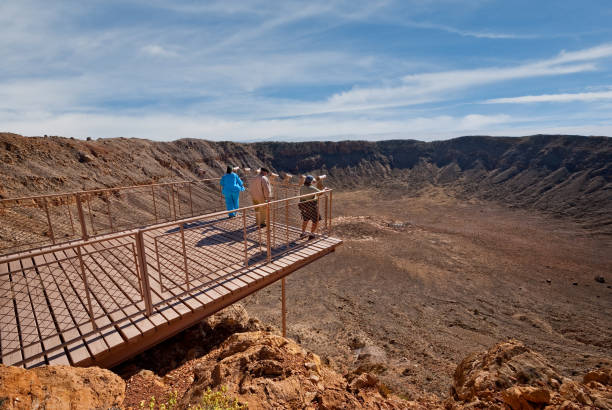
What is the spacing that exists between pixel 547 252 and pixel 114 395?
2272cm

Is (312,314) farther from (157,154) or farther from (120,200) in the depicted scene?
(157,154)

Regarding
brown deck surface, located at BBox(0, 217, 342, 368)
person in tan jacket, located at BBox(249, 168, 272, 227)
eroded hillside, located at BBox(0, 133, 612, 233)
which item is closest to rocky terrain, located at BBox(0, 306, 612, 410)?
brown deck surface, located at BBox(0, 217, 342, 368)

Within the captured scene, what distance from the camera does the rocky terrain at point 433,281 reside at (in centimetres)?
396

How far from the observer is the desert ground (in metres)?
8.50

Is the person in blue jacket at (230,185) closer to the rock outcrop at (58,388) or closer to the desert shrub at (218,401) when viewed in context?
the rock outcrop at (58,388)

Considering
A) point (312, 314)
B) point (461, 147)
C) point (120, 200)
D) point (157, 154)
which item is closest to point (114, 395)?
point (312, 314)

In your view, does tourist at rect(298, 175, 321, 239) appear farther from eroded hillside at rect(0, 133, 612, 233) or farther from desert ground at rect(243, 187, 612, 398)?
eroded hillside at rect(0, 133, 612, 233)

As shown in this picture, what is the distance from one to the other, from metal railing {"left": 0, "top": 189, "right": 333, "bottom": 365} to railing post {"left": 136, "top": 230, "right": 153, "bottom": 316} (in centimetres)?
1

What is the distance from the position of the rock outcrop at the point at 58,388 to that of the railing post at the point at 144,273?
3.94 ft

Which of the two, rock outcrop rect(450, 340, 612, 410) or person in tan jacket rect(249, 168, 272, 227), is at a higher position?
person in tan jacket rect(249, 168, 272, 227)

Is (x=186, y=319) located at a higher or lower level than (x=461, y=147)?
lower

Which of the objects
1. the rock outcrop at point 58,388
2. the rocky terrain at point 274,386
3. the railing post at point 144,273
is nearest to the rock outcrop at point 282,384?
the rocky terrain at point 274,386

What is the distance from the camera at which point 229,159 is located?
3869cm

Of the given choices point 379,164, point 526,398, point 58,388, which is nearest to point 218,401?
point 58,388
